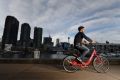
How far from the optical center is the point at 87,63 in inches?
266

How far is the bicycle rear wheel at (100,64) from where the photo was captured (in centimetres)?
672

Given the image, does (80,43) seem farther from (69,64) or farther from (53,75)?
(53,75)

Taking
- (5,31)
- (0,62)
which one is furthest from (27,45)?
(0,62)

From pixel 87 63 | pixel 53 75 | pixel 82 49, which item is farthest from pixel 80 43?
pixel 53 75

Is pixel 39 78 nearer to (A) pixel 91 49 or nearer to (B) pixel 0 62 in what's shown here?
(A) pixel 91 49

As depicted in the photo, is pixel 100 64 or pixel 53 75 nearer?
pixel 53 75

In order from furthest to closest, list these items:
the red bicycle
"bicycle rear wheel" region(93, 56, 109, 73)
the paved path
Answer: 1. "bicycle rear wheel" region(93, 56, 109, 73)
2. the red bicycle
3. the paved path

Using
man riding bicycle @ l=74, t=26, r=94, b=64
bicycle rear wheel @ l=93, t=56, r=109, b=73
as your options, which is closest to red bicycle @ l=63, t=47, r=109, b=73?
bicycle rear wheel @ l=93, t=56, r=109, b=73

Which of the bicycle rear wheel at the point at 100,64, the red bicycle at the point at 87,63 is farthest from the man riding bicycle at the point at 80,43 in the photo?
the bicycle rear wheel at the point at 100,64

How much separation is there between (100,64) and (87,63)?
576 mm

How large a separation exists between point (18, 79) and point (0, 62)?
5.16 m

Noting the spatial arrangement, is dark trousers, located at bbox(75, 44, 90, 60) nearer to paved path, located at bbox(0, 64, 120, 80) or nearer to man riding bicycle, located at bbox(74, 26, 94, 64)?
man riding bicycle, located at bbox(74, 26, 94, 64)

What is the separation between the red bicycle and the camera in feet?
21.7

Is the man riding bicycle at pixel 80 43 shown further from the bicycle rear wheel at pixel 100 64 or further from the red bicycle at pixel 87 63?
the bicycle rear wheel at pixel 100 64
